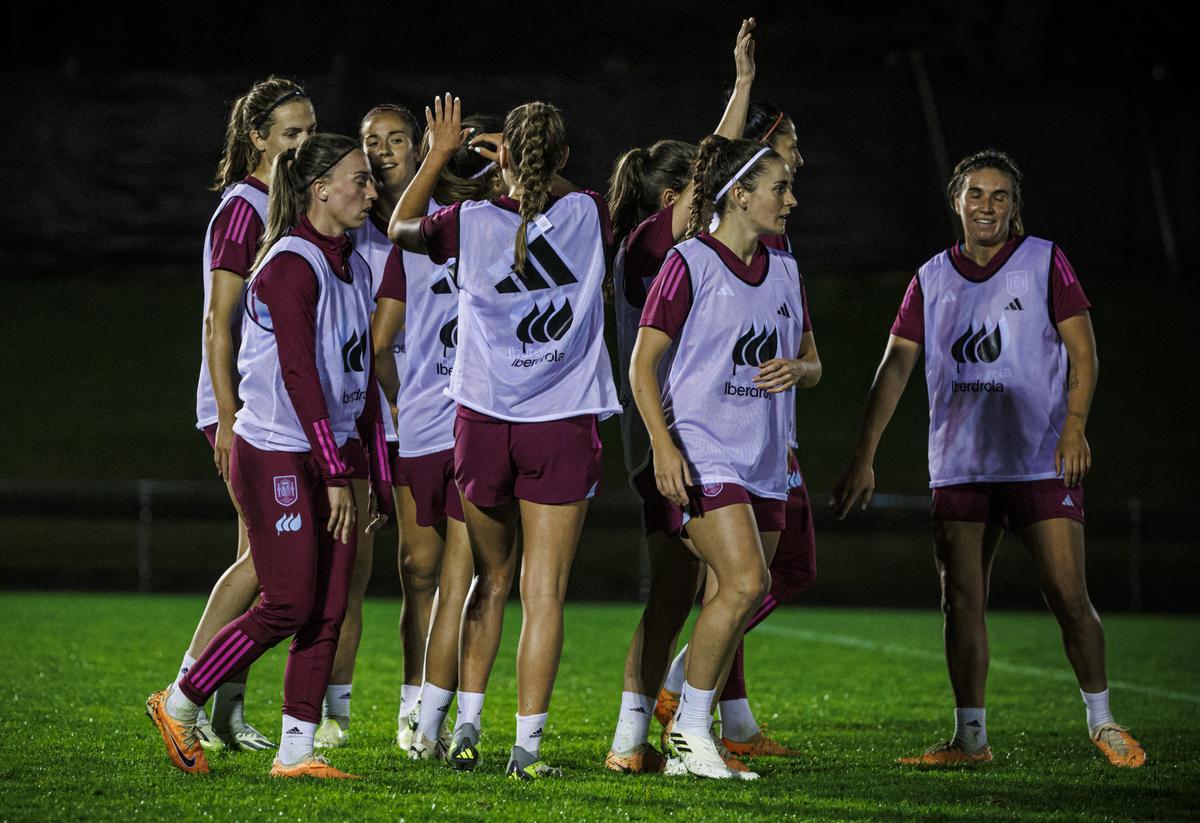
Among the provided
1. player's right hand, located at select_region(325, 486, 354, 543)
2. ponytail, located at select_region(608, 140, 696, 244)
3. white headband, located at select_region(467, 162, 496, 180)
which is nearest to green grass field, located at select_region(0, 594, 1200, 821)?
player's right hand, located at select_region(325, 486, 354, 543)

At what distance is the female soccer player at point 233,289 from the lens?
485 centimetres

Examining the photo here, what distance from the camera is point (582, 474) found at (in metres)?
4.46

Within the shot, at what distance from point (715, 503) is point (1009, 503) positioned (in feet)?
4.30

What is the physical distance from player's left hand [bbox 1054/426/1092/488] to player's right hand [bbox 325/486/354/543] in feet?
7.83

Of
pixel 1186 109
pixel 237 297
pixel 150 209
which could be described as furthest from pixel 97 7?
pixel 237 297

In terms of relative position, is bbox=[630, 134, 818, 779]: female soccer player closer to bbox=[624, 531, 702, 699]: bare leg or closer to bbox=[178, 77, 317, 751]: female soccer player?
bbox=[624, 531, 702, 699]: bare leg

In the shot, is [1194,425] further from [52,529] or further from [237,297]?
[237,297]

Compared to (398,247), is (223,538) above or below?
below

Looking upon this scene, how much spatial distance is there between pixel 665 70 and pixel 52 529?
9.31 m

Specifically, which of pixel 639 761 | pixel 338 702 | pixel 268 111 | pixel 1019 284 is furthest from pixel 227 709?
pixel 1019 284

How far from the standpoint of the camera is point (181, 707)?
4492 mm

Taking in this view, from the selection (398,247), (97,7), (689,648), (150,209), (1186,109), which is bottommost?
(689,648)

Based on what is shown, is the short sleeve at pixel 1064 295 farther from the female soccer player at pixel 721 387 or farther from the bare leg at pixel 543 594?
the bare leg at pixel 543 594

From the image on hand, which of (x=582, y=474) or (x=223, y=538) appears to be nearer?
(x=582, y=474)
